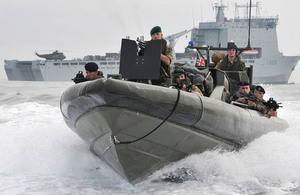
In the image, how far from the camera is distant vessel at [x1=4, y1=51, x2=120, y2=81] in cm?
8150

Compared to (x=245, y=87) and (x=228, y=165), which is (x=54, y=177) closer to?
(x=228, y=165)

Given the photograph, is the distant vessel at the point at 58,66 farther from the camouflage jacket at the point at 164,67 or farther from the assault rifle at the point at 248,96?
the camouflage jacket at the point at 164,67

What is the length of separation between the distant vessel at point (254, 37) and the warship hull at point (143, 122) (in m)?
74.6

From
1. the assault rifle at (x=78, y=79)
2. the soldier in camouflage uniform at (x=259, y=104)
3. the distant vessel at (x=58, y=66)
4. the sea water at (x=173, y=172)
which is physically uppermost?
the assault rifle at (x=78, y=79)

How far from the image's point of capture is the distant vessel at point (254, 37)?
8075cm

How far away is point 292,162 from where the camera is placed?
20.4 feet

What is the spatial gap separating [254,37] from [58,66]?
129 feet

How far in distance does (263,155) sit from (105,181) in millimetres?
2471

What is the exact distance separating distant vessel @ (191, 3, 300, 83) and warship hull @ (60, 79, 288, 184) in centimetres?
7457

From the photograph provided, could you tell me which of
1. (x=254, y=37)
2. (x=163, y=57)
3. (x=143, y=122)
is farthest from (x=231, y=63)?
(x=254, y=37)

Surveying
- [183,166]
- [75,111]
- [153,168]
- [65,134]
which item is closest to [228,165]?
[183,166]

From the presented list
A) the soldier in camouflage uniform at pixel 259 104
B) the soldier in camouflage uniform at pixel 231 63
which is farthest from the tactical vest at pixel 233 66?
the soldier in camouflage uniform at pixel 259 104

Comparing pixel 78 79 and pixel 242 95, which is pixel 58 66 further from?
pixel 78 79

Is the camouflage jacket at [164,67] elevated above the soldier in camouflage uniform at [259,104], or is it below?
above
